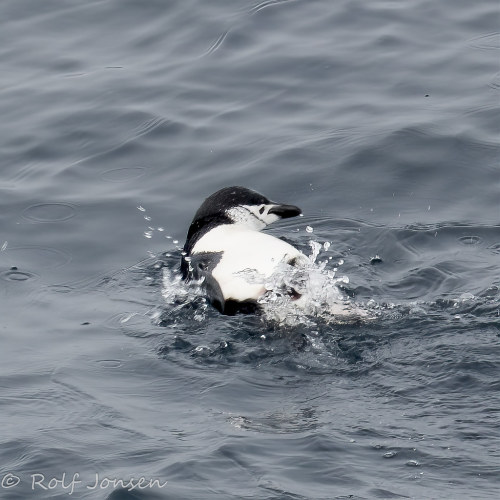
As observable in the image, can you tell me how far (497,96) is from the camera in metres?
11.7

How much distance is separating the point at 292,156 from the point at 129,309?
2.81 m

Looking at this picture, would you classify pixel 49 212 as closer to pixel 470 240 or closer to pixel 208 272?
pixel 208 272

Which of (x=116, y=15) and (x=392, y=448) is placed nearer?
(x=392, y=448)

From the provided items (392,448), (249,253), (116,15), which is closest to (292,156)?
(249,253)

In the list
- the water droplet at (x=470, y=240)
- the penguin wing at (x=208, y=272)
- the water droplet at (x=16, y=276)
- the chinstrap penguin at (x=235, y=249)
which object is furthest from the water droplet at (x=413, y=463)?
the water droplet at (x=16, y=276)

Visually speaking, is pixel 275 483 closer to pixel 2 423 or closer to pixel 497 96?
pixel 2 423

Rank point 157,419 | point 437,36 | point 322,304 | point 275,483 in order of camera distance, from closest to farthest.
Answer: point 275,483 → point 157,419 → point 322,304 → point 437,36

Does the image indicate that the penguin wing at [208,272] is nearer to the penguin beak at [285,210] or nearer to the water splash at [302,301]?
the water splash at [302,301]

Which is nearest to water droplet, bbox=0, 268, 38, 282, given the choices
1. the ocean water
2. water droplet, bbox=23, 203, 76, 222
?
the ocean water

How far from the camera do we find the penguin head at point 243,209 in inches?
372

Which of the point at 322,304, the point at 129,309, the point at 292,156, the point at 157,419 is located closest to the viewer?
the point at 157,419

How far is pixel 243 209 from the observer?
954 cm

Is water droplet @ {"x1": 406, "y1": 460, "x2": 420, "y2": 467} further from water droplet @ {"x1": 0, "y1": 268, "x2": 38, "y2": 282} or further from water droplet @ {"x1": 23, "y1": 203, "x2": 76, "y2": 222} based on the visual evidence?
water droplet @ {"x1": 23, "y1": 203, "x2": 76, "y2": 222}

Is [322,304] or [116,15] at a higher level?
[116,15]
